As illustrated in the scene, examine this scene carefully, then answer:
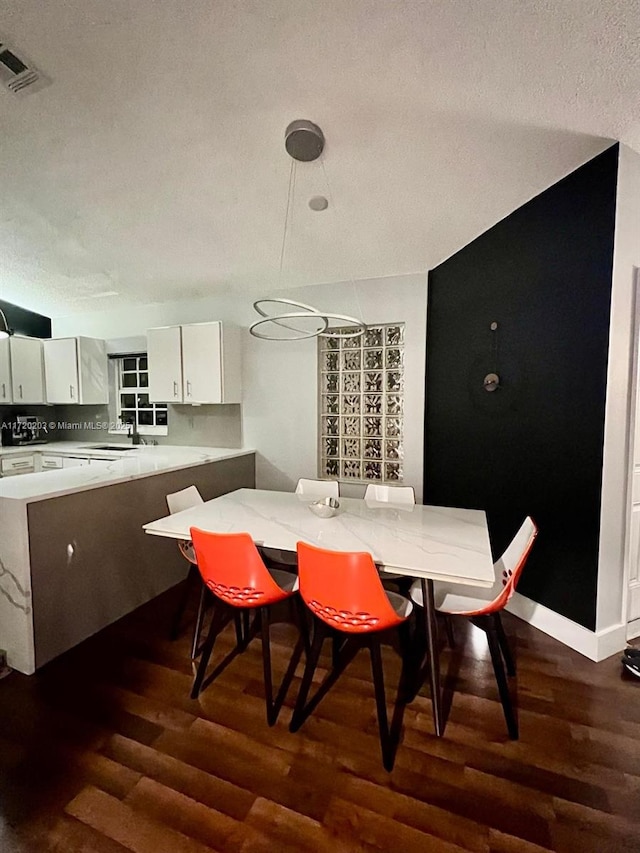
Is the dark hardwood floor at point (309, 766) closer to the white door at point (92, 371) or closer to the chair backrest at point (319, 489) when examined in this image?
the chair backrest at point (319, 489)

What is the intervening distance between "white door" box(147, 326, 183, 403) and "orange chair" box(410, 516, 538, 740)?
3116 mm

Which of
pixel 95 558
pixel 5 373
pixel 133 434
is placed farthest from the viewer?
pixel 133 434

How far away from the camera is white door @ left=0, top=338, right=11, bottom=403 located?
4.41 meters

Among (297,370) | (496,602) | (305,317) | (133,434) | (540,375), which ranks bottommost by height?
(496,602)

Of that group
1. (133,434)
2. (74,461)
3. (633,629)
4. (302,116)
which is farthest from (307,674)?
(133,434)

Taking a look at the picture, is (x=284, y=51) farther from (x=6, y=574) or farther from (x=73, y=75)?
(x=6, y=574)

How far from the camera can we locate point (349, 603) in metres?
1.52

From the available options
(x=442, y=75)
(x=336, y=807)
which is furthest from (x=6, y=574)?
(x=442, y=75)

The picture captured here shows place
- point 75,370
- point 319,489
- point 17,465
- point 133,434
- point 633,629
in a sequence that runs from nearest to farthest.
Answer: point 633,629, point 319,489, point 17,465, point 75,370, point 133,434

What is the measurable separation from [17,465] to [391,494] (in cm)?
399

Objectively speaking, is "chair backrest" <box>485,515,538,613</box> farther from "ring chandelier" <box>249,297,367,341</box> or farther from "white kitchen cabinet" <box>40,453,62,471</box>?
"white kitchen cabinet" <box>40,453,62,471</box>

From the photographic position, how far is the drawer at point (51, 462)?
14.0 ft

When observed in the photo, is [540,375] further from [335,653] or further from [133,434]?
[133,434]

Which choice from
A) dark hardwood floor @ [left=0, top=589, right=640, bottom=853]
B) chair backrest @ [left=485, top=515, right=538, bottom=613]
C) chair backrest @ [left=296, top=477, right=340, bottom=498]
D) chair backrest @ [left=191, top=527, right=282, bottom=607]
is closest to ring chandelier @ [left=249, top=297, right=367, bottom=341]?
chair backrest @ [left=296, top=477, right=340, bottom=498]
